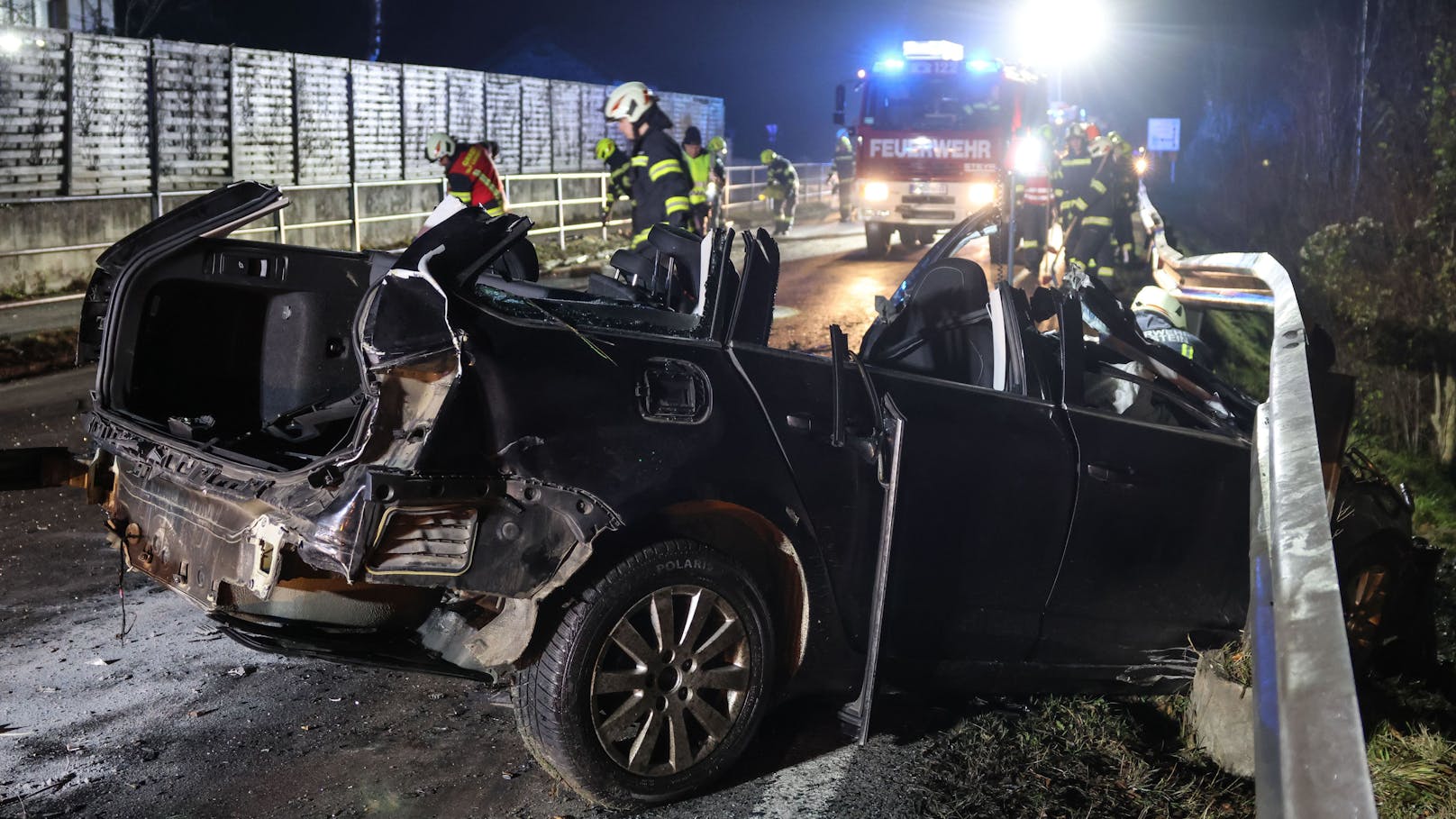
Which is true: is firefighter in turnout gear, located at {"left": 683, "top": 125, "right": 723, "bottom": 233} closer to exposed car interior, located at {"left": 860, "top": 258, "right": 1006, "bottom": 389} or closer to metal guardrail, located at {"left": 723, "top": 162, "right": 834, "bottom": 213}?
exposed car interior, located at {"left": 860, "top": 258, "right": 1006, "bottom": 389}

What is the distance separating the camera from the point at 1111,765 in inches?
160

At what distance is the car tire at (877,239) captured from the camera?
66.9 ft

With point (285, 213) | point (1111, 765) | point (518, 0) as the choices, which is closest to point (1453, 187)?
point (1111, 765)

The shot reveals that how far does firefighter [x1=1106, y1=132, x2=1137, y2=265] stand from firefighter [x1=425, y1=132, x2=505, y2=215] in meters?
6.03

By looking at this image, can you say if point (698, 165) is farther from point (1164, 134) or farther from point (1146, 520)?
point (1164, 134)

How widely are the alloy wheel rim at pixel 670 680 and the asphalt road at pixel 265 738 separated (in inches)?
9.0

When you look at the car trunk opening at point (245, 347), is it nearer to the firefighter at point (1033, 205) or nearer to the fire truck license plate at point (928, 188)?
the firefighter at point (1033, 205)

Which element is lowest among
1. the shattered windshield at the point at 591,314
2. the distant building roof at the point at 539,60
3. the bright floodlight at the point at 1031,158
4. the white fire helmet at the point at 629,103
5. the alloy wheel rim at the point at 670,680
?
the alloy wheel rim at the point at 670,680

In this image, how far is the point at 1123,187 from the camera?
43.0ft

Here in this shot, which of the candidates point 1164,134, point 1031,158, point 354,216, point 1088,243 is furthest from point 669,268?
point 1164,134

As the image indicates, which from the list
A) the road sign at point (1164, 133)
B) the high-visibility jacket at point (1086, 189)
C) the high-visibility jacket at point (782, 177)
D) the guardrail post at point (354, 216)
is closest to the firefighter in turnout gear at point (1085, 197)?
the high-visibility jacket at point (1086, 189)

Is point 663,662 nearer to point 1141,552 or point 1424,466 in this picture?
point 1141,552

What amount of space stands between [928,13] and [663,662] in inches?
3133

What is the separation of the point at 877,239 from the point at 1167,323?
13554 mm
